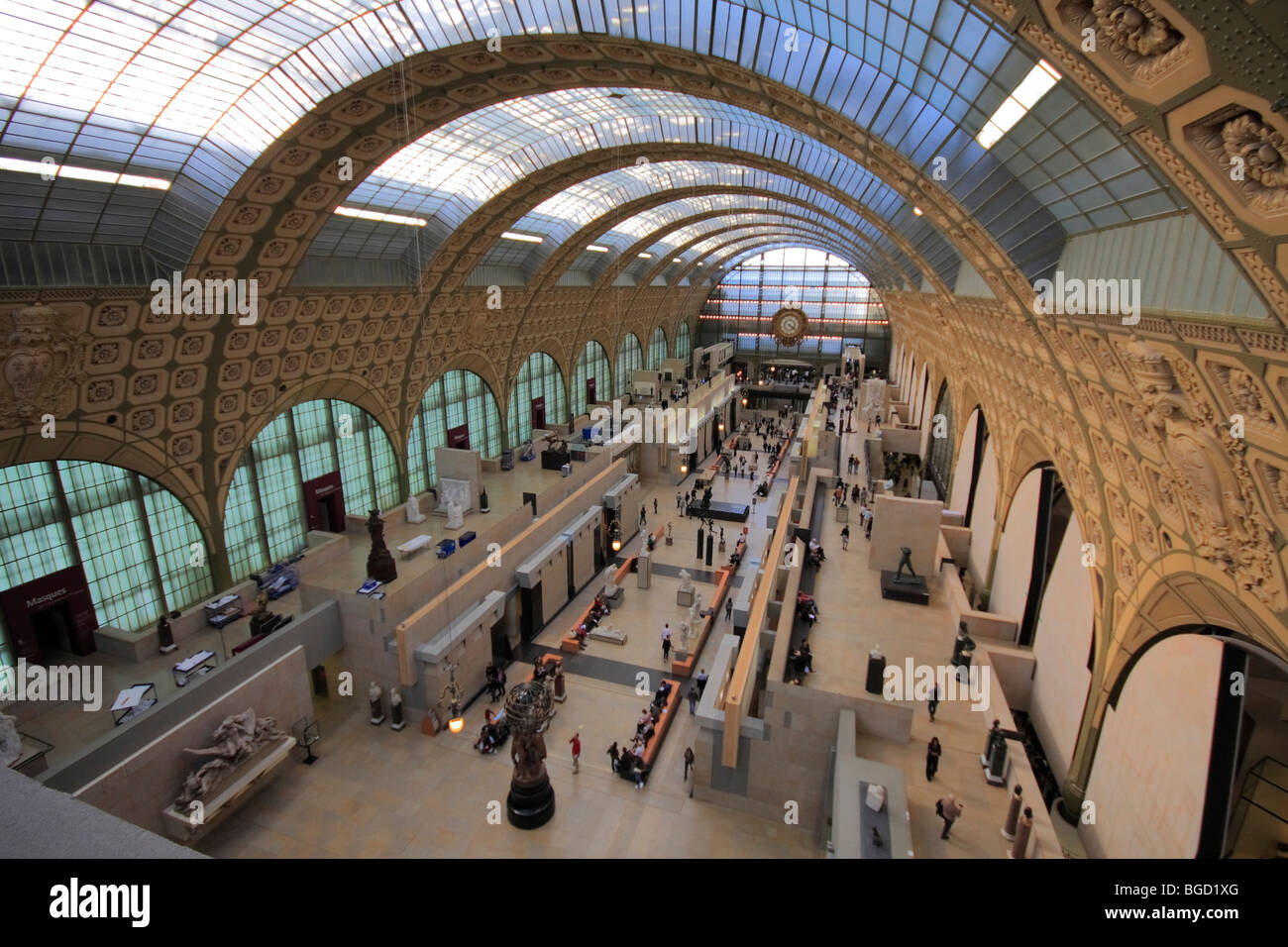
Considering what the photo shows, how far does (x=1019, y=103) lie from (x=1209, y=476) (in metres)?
5.48

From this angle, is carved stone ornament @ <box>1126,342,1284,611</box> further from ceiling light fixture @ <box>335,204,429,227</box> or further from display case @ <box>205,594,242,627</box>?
ceiling light fixture @ <box>335,204,429,227</box>

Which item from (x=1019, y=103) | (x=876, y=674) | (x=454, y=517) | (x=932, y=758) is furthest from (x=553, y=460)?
(x=1019, y=103)

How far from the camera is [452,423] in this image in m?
33.4

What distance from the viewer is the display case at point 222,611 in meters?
17.7

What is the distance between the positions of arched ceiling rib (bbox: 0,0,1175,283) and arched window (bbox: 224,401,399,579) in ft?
25.3

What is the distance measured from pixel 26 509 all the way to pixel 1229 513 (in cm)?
2322

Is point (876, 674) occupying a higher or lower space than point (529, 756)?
higher

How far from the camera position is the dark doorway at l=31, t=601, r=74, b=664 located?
16.2 m

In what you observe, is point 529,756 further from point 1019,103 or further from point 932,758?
point 1019,103
